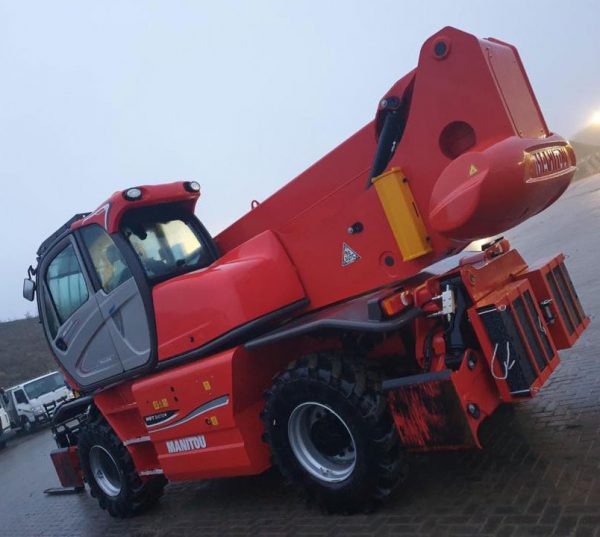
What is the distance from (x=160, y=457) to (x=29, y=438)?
15.7m

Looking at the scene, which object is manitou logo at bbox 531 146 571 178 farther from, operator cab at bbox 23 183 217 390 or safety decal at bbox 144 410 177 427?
safety decal at bbox 144 410 177 427

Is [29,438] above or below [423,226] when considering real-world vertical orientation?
below

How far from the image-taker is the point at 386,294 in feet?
13.8

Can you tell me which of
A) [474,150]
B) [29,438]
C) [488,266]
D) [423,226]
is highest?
[474,150]

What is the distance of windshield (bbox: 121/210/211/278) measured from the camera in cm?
560

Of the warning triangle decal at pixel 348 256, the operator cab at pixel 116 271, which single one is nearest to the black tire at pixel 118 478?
the operator cab at pixel 116 271

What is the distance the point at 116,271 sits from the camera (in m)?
5.58

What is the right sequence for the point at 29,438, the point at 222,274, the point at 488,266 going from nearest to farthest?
1. the point at 488,266
2. the point at 222,274
3. the point at 29,438

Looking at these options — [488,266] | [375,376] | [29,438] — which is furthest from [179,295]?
[29,438]

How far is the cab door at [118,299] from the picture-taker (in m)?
5.41

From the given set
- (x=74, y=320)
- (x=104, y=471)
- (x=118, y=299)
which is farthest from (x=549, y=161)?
(x=104, y=471)

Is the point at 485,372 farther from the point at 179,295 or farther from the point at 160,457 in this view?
the point at 160,457

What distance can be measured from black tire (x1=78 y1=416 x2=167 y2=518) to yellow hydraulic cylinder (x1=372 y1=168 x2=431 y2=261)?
3890mm

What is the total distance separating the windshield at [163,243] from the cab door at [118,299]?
0.22m
